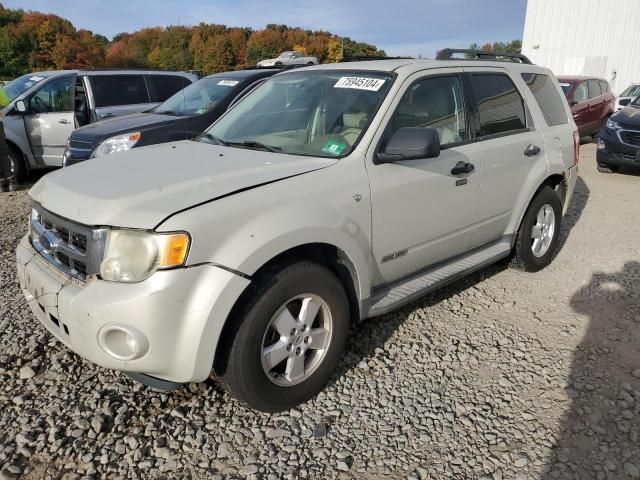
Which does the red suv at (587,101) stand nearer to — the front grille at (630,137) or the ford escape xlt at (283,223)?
the front grille at (630,137)

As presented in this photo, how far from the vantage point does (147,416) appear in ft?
8.73

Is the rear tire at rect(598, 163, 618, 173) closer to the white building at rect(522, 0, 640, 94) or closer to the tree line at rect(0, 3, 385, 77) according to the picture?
the white building at rect(522, 0, 640, 94)

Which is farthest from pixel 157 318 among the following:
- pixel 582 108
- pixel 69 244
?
pixel 582 108

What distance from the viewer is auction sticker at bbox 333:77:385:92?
3207 millimetres

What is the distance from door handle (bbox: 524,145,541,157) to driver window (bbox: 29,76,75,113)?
22.8 feet

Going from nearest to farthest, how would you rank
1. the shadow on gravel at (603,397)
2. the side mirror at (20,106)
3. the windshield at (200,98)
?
the shadow on gravel at (603,397), the windshield at (200,98), the side mirror at (20,106)

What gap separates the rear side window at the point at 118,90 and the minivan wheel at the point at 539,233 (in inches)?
261

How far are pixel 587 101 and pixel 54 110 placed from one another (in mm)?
11368

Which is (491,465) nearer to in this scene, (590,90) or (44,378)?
(44,378)

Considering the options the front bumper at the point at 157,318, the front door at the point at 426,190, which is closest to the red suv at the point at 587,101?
the front door at the point at 426,190

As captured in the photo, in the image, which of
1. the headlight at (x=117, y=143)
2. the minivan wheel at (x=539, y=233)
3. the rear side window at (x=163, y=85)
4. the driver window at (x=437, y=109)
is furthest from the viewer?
the rear side window at (x=163, y=85)

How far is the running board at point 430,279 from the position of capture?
9.99ft

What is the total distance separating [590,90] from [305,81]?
1121 centimetres

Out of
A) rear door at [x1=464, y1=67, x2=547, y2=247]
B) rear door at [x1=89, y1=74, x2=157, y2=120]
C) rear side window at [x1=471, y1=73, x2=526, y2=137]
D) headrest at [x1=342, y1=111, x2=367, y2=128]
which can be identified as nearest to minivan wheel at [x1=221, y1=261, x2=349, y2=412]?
headrest at [x1=342, y1=111, x2=367, y2=128]
